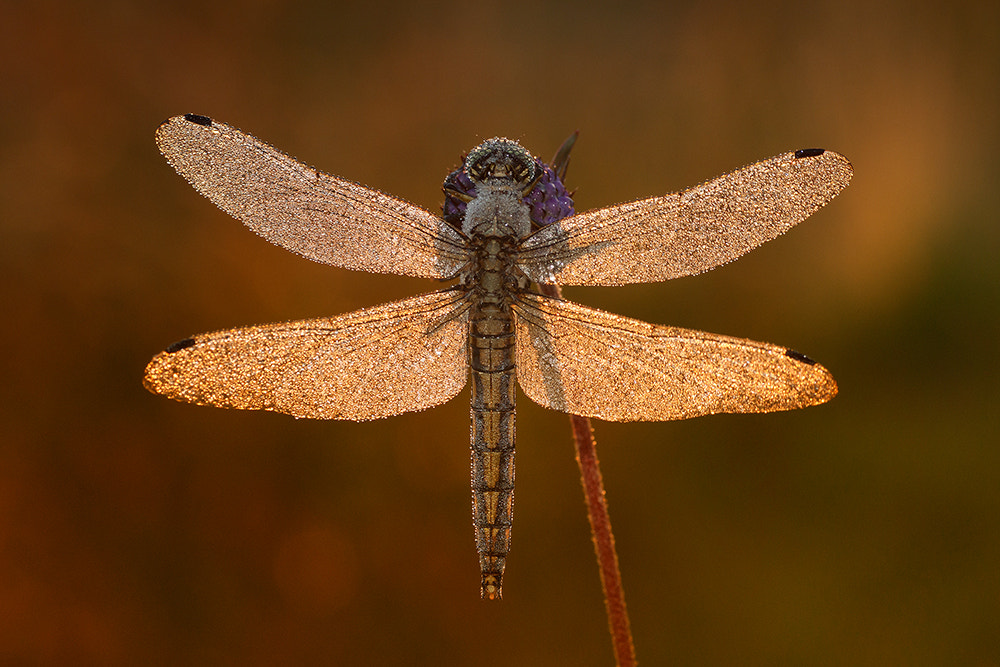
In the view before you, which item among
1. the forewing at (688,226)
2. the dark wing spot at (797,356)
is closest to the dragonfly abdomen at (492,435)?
the forewing at (688,226)

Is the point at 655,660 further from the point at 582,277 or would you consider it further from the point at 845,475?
the point at 582,277

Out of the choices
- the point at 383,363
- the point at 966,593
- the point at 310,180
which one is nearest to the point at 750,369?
the point at 383,363

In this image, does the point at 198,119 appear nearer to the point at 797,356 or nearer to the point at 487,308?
the point at 487,308

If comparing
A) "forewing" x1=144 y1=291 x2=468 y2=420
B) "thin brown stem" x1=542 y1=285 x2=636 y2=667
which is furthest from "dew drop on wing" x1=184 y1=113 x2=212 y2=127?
"thin brown stem" x1=542 y1=285 x2=636 y2=667

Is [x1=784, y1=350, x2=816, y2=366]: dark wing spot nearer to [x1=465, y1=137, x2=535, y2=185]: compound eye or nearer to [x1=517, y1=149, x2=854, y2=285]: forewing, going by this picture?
[x1=517, y1=149, x2=854, y2=285]: forewing

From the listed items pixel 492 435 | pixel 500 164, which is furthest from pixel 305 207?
pixel 492 435

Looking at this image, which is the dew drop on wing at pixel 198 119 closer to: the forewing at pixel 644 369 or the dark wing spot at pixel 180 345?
the dark wing spot at pixel 180 345
